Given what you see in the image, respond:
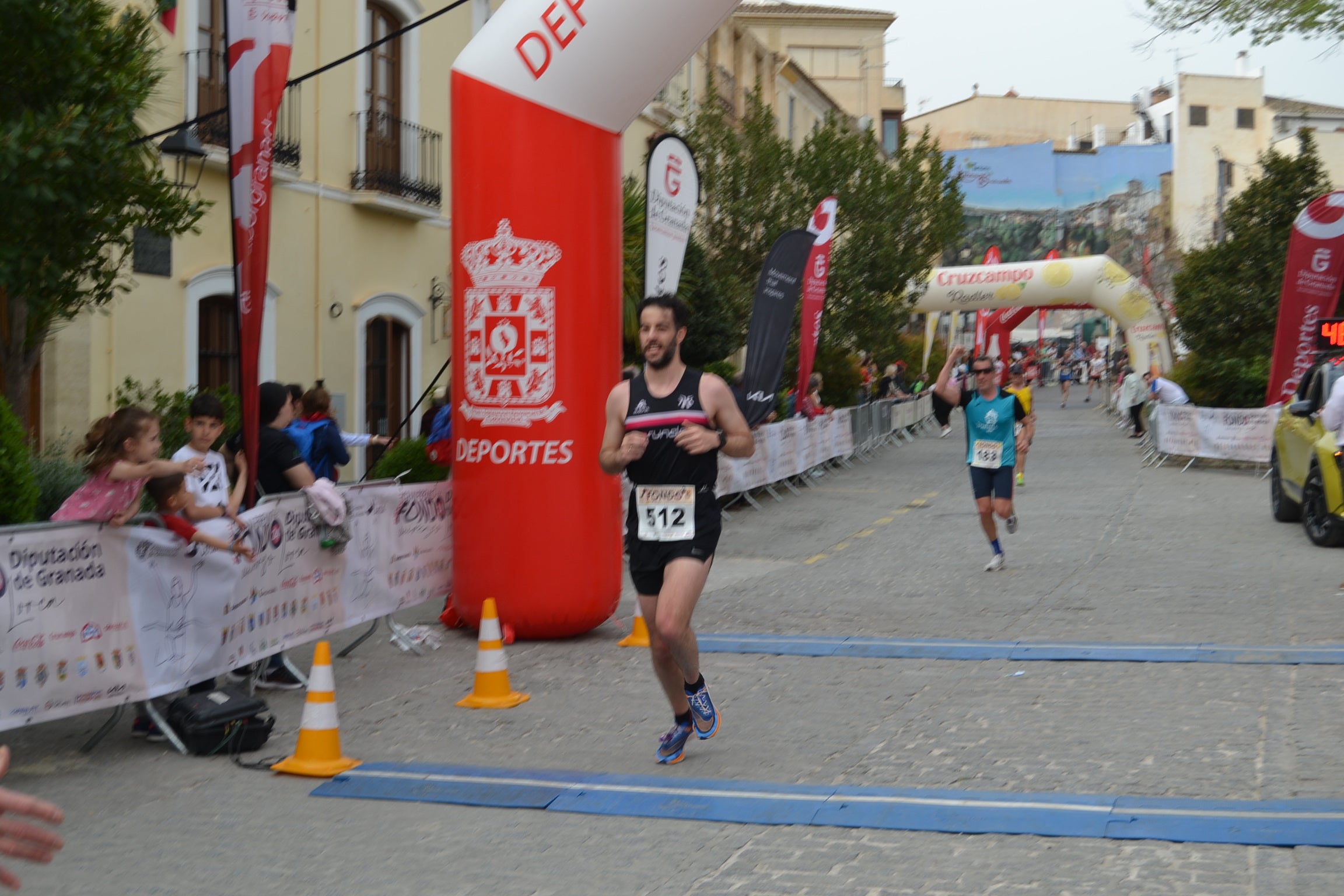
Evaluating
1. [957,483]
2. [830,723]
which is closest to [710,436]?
[830,723]

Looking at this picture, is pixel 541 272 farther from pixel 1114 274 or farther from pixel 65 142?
pixel 1114 274

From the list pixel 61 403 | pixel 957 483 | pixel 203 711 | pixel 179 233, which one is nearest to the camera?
pixel 203 711

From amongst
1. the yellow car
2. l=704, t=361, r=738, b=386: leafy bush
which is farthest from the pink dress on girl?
l=704, t=361, r=738, b=386: leafy bush

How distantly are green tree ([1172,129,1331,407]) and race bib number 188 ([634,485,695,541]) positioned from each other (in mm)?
22129

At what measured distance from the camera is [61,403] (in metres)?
13.6

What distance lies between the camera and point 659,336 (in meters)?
6.26

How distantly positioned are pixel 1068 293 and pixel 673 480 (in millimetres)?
33645

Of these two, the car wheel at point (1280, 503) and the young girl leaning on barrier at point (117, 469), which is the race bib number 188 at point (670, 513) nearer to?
→ the young girl leaning on barrier at point (117, 469)

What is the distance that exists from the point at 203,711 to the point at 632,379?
8.15ft

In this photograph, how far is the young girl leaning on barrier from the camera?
21.7 feet

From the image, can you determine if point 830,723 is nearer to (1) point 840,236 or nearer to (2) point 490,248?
(2) point 490,248

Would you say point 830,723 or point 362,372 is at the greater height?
point 362,372

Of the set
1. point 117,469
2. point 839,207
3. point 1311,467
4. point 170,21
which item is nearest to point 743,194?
point 839,207

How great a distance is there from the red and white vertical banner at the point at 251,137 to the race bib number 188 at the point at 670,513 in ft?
10.1
